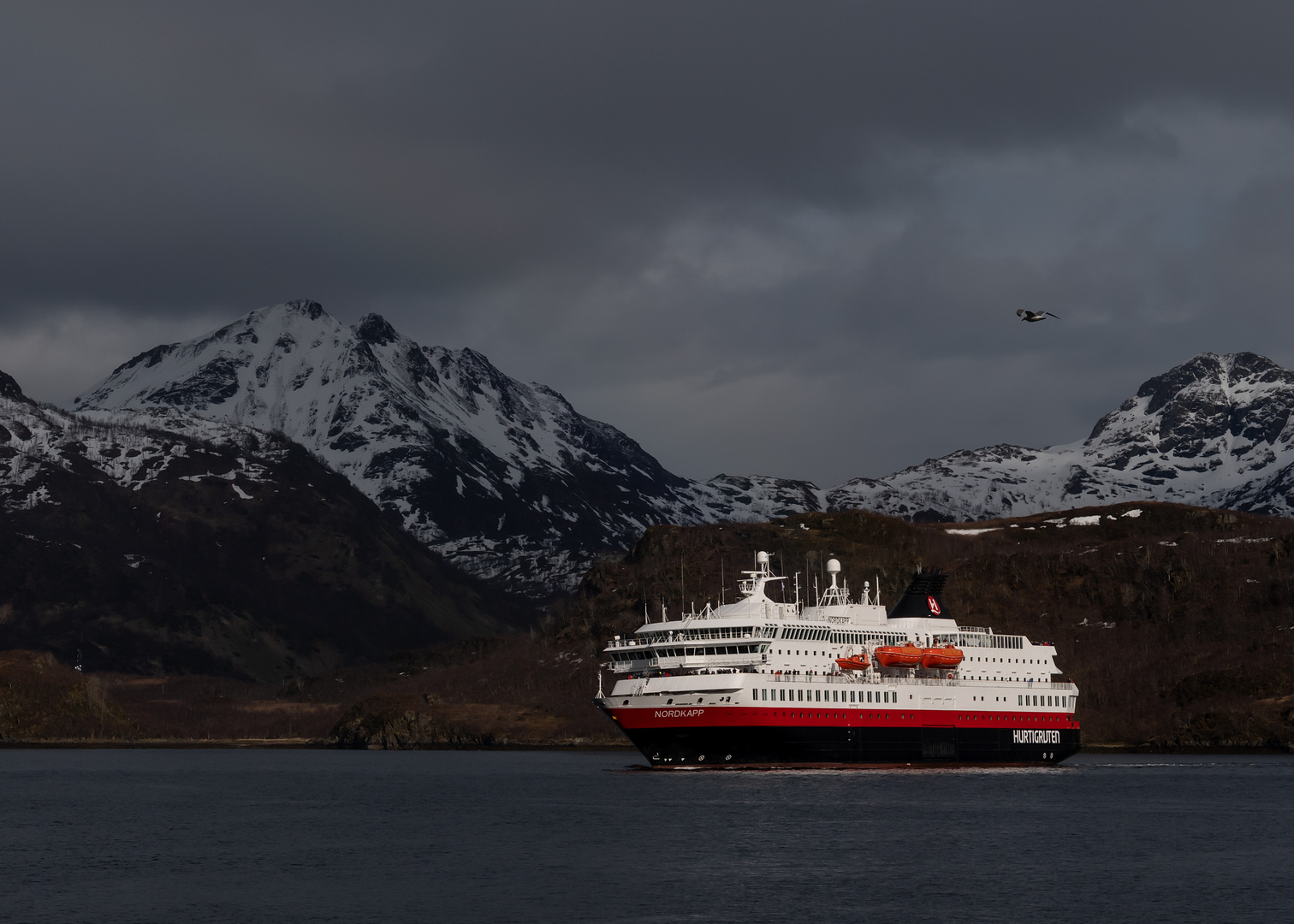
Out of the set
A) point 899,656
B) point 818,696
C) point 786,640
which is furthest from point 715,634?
point 899,656

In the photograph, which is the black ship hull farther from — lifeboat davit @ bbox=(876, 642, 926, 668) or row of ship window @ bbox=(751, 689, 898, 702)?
lifeboat davit @ bbox=(876, 642, 926, 668)

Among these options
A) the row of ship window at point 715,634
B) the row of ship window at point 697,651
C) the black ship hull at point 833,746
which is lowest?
the black ship hull at point 833,746

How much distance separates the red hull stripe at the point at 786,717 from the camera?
143375 mm

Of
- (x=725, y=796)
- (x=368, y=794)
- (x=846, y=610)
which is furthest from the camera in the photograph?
(x=846, y=610)

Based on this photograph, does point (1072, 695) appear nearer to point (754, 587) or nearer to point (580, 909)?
point (754, 587)

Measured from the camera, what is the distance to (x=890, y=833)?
105 m

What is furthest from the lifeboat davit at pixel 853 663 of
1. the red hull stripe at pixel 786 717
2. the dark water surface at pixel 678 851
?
the dark water surface at pixel 678 851

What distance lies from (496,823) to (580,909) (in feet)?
127

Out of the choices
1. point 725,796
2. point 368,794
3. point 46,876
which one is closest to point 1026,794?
point 725,796

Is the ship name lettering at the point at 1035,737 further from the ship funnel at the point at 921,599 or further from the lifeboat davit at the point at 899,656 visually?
the lifeboat davit at the point at 899,656

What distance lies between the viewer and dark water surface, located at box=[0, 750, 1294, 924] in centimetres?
7994

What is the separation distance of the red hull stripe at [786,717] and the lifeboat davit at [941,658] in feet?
14.8

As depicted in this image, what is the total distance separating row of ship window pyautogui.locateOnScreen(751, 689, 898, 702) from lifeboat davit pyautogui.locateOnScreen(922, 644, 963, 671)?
5.78 metres

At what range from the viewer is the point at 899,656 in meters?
157
